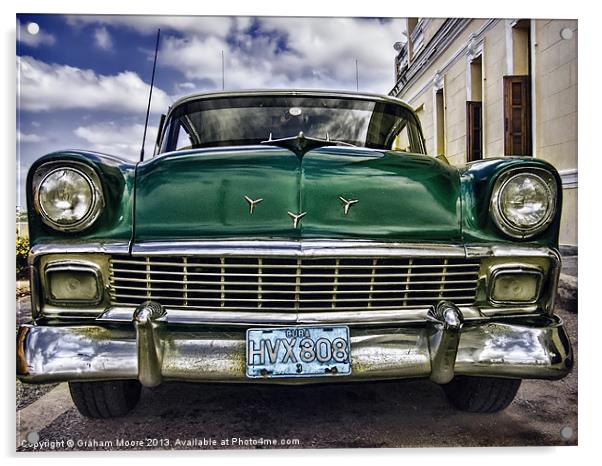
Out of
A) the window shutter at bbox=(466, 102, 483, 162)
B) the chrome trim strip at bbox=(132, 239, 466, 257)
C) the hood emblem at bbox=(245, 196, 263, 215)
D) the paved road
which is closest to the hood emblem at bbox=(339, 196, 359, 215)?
the chrome trim strip at bbox=(132, 239, 466, 257)

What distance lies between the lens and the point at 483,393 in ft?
6.51

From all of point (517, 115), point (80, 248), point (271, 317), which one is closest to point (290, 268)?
point (271, 317)

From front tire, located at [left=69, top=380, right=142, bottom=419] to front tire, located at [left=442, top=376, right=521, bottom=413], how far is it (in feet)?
4.32

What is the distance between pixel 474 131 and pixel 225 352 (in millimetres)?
2077

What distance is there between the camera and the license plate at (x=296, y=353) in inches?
60.0

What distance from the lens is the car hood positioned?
1658mm

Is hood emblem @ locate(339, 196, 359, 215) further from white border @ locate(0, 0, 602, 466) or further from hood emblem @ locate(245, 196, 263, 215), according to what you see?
white border @ locate(0, 0, 602, 466)

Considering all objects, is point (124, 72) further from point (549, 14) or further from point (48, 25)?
point (549, 14)

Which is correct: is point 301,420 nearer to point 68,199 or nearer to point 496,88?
point 68,199

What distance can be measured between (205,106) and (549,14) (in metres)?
1.60

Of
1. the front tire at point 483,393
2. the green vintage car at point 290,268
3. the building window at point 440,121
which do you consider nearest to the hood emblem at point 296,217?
the green vintage car at point 290,268

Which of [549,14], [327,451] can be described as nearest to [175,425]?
[327,451]

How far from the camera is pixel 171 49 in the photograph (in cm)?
226

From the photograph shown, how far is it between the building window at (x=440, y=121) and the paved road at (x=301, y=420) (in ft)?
3.55
